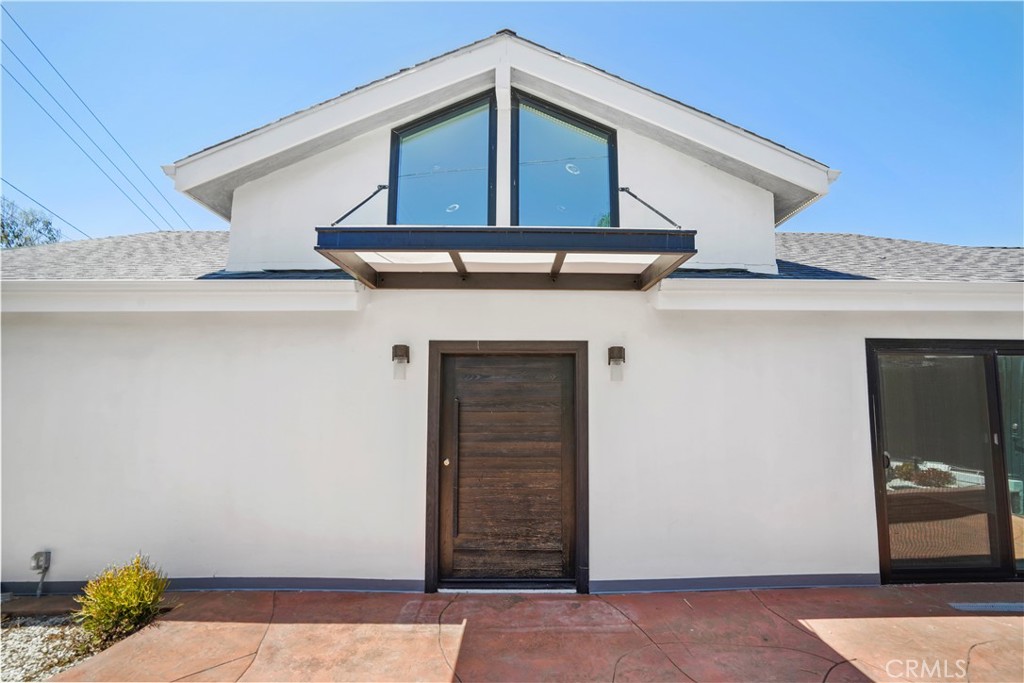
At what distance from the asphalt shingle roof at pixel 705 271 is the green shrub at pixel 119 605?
127 inches

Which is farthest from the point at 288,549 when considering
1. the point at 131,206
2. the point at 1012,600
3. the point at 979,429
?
the point at 131,206

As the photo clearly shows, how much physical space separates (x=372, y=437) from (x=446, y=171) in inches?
131

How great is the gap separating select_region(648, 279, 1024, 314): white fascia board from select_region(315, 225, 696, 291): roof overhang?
52cm

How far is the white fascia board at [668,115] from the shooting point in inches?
220

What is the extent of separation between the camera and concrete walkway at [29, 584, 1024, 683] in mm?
3627

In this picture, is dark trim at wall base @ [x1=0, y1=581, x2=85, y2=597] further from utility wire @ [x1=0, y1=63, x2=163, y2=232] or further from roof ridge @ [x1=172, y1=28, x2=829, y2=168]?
utility wire @ [x1=0, y1=63, x2=163, y2=232]

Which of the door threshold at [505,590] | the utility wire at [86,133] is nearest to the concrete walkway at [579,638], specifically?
the door threshold at [505,590]

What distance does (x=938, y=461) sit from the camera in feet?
17.8

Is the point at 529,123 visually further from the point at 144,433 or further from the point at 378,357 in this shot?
the point at 144,433

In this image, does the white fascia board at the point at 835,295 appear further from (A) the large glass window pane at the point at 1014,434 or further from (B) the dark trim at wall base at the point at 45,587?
(B) the dark trim at wall base at the point at 45,587

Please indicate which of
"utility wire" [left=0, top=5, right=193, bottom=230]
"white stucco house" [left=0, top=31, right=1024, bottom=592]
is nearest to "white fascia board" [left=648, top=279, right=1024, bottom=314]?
"white stucco house" [left=0, top=31, right=1024, bottom=592]

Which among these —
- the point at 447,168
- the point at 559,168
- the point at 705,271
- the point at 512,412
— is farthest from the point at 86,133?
the point at 705,271

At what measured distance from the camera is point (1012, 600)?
16.0 ft

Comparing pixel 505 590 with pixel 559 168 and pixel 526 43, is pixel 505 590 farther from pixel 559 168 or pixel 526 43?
pixel 526 43
